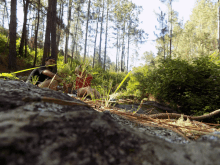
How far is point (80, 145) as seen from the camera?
34cm

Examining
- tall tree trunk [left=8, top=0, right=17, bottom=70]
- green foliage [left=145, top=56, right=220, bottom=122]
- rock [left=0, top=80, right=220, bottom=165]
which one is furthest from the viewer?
tall tree trunk [left=8, top=0, right=17, bottom=70]

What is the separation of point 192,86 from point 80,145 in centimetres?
469

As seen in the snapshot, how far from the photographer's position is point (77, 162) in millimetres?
291

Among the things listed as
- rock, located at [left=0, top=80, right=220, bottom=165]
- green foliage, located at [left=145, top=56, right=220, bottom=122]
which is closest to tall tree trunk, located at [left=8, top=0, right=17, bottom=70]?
green foliage, located at [left=145, top=56, right=220, bottom=122]

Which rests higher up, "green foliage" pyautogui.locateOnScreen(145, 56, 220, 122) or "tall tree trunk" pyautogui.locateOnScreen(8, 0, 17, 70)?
"tall tree trunk" pyautogui.locateOnScreen(8, 0, 17, 70)

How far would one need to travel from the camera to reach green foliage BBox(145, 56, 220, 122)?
381cm

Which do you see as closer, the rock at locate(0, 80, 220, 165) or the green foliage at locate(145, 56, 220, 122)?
the rock at locate(0, 80, 220, 165)

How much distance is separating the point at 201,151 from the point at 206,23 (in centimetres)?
3300

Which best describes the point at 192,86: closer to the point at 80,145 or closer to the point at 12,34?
the point at 80,145

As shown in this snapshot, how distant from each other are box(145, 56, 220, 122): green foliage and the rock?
4.16 meters

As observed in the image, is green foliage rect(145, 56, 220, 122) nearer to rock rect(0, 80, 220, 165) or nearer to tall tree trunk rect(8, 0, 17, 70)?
rock rect(0, 80, 220, 165)

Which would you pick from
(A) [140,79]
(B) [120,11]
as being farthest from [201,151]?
(B) [120,11]

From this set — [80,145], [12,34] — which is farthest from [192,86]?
[12,34]

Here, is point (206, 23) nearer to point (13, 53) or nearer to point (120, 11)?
point (120, 11)
